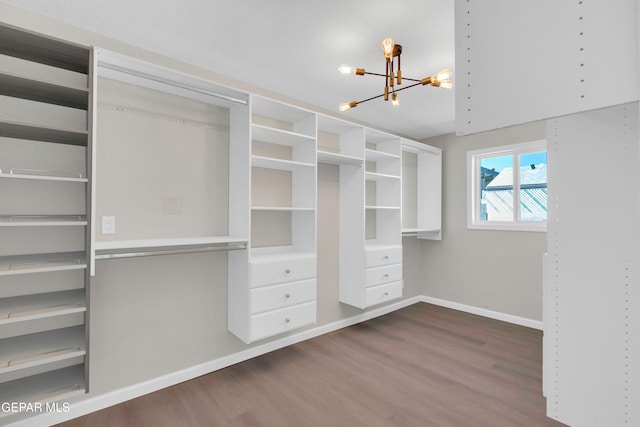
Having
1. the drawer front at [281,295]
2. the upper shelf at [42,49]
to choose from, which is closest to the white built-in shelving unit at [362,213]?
the drawer front at [281,295]

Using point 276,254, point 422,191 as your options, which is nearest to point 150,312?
point 276,254

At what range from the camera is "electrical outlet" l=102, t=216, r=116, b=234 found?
2121 millimetres

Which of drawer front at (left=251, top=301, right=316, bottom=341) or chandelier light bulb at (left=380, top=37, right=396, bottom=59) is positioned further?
drawer front at (left=251, top=301, right=316, bottom=341)

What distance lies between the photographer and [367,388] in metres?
2.38

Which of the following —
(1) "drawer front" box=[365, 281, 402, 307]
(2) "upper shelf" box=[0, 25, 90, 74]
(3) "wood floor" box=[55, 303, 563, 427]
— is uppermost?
(2) "upper shelf" box=[0, 25, 90, 74]

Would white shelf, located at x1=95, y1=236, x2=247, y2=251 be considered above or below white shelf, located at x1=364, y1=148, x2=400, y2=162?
below

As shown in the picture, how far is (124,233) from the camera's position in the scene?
7.23ft

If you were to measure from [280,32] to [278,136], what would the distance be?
0.89 meters

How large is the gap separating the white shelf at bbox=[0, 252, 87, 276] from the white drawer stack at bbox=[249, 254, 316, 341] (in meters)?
1.10

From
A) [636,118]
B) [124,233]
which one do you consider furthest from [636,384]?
[124,233]

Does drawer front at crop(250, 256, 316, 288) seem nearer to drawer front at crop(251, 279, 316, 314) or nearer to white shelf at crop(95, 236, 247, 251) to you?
drawer front at crop(251, 279, 316, 314)

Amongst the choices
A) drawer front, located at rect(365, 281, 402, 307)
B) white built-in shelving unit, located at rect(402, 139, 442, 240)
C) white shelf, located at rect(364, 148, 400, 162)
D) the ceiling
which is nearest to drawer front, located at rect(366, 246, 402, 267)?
drawer front, located at rect(365, 281, 402, 307)

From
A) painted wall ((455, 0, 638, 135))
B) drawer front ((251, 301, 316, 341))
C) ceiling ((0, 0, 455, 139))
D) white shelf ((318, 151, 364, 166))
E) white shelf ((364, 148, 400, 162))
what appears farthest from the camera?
white shelf ((364, 148, 400, 162))

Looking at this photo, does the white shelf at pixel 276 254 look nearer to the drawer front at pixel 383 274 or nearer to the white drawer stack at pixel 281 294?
the white drawer stack at pixel 281 294
